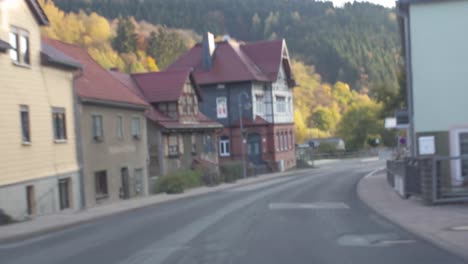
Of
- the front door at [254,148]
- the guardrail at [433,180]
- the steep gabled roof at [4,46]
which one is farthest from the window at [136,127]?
the front door at [254,148]

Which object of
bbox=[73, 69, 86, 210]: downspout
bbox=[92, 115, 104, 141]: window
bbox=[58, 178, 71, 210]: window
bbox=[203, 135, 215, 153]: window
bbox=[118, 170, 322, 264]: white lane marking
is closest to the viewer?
bbox=[118, 170, 322, 264]: white lane marking

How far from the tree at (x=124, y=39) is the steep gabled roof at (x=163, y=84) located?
2272 inches

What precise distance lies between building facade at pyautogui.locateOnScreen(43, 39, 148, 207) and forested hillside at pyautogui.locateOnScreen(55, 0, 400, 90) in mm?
89573

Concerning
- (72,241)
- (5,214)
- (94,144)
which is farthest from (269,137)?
(72,241)

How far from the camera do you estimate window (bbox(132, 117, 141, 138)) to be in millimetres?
34188

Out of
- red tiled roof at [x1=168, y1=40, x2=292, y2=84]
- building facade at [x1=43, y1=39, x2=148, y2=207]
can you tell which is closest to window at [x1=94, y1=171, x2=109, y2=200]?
building facade at [x1=43, y1=39, x2=148, y2=207]

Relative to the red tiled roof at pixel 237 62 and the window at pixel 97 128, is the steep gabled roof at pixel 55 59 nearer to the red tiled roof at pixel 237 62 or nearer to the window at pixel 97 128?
the window at pixel 97 128

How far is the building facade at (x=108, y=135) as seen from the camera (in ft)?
93.2

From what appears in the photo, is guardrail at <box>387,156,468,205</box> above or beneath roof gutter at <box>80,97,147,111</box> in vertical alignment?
beneath

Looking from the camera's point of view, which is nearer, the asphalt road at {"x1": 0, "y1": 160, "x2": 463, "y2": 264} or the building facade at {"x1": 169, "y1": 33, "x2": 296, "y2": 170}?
the asphalt road at {"x1": 0, "y1": 160, "x2": 463, "y2": 264}

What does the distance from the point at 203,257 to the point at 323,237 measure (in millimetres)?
3476

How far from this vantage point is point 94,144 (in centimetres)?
2914

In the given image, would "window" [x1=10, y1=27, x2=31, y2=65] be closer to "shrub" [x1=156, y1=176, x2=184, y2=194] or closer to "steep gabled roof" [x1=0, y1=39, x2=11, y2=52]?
"steep gabled roof" [x1=0, y1=39, x2=11, y2=52]

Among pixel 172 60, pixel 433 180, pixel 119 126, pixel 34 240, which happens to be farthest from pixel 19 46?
pixel 172 60
